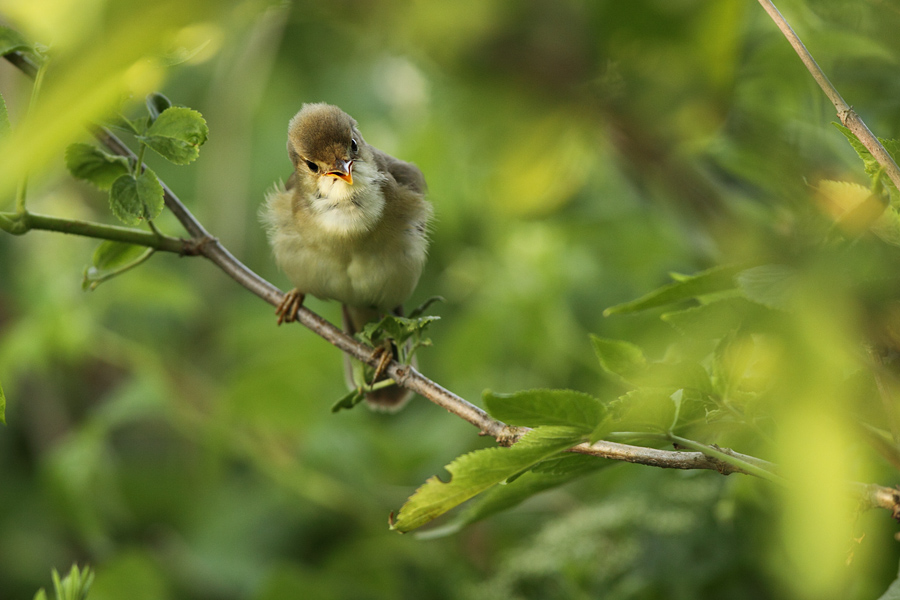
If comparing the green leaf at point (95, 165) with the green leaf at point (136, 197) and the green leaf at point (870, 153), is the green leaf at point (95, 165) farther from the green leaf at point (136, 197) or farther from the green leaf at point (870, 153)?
the green leaf at point (870, 153)

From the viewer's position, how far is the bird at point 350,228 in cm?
135

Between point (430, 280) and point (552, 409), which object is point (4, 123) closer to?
point (552, 409)

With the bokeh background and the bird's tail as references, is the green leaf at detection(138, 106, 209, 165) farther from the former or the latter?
the bird's tail

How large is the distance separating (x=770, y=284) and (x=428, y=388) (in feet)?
1.23

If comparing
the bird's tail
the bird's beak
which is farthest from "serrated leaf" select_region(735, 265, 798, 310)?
the bird's beak

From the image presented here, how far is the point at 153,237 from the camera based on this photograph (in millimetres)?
790

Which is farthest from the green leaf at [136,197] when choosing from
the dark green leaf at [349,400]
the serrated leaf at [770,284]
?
the serrated leaf at [770,284]

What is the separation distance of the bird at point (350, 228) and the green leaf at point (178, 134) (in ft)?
1.96

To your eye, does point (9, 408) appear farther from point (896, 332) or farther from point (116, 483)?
point (896, 332)

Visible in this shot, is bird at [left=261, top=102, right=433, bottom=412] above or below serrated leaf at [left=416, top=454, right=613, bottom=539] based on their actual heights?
above

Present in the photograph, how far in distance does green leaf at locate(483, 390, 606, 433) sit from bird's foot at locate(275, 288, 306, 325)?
0.41 meters

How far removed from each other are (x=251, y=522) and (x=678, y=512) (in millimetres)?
1225

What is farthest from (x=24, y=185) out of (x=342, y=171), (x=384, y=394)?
(x=384, y=394)

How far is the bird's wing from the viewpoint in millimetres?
1490
